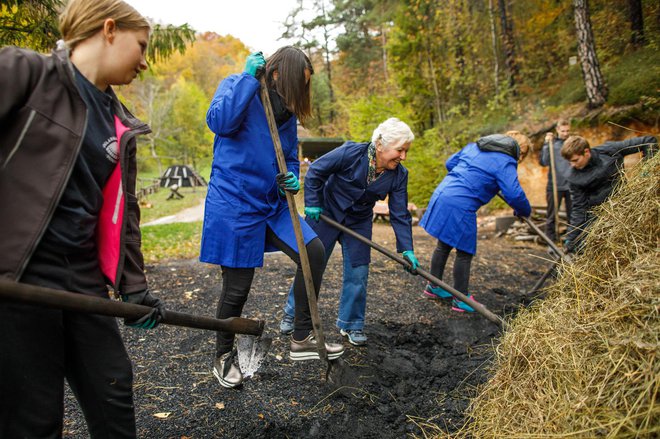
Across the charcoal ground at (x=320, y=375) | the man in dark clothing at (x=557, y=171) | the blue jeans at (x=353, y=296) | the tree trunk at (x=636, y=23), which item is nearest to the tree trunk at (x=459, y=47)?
the tree trunk at (x=636, y=23)

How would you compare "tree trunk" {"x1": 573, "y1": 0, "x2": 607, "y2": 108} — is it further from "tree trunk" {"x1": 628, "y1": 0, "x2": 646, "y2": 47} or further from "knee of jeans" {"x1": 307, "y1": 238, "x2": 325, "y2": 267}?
"knee of jeans" {"x1": 307, "y1": 238, "x2": 325, "y2": 267}

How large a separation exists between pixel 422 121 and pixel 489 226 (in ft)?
24.6

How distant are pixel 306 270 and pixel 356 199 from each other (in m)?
0.93

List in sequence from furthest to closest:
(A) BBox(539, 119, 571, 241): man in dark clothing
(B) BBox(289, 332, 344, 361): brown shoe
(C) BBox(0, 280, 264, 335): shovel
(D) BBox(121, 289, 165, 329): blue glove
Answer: (A) BBox(539, 119, 571, 241): man in dark clothing
(B) BBox(289, 332, 344, 361): brown shoe
(D) BBox(121, 289, 165, 329): blue glove
(C) BBox(0, 280, 264, 335): shovel

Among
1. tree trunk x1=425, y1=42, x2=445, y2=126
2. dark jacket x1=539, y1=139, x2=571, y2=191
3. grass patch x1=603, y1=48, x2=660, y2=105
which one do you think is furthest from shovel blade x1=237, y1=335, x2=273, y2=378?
tree trunk x1=425, y1=42, x2=445, y2=126

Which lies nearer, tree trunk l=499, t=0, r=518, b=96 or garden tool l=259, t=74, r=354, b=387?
garden tool l=259, t=74, r=354, b=387

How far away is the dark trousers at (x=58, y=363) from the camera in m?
1.29

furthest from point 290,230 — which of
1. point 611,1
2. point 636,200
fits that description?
point 611,1

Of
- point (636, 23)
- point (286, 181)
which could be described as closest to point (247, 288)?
point (286, 181)

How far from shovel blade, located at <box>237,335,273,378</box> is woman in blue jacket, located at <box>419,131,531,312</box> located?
2.36 m

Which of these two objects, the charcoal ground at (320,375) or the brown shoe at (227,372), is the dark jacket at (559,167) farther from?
the brown shoe at (227,372)

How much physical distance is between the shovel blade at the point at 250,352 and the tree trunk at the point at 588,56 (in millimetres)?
9556

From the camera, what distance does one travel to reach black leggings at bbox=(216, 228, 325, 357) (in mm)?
2588

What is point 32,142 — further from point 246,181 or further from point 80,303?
point 246,181
